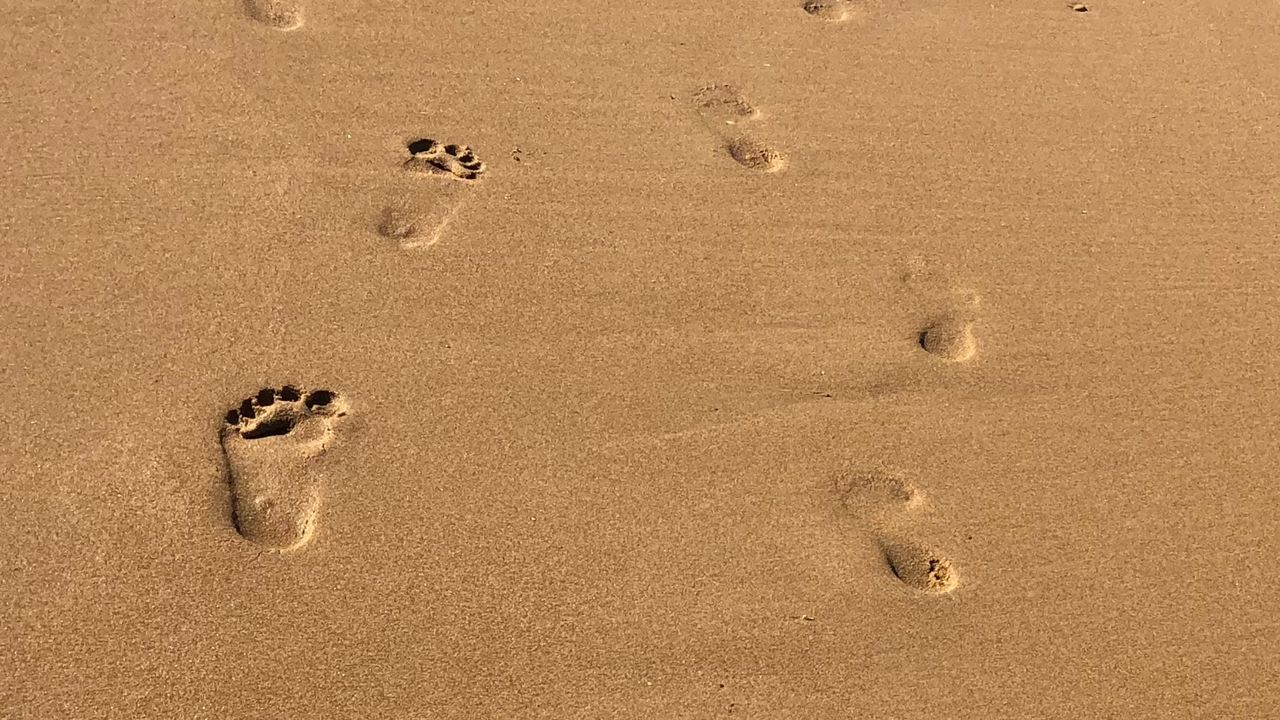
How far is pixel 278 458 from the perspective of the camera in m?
2.51

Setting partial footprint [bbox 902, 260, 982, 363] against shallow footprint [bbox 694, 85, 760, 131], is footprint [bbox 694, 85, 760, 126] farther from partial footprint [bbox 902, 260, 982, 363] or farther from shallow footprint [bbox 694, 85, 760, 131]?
partial footprint [bbox 902, 260, 982, 363]

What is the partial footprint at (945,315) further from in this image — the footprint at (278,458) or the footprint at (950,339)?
the footprint at (278,458)

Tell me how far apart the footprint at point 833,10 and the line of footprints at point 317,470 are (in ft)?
4.36

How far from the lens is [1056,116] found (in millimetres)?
3562

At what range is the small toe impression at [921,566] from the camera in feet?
8.25

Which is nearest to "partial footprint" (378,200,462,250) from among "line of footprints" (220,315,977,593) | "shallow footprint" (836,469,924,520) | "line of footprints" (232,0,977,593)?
"line of footprints" (232,0,977,593)

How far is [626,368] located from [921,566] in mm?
861

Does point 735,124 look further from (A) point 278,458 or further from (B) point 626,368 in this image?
(A) point 278,458

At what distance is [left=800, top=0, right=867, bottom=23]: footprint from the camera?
3.77 meters

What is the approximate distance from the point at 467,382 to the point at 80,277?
1.02 meters

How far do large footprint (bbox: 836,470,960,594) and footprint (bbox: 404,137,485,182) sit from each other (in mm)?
1360

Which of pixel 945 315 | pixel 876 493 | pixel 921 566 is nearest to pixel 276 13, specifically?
pixel 945 315

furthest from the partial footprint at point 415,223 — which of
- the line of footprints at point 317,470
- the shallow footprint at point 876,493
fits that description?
the shallow footprint at point 876,493

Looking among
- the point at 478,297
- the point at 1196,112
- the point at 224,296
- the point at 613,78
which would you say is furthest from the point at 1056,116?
the point at 224,296
